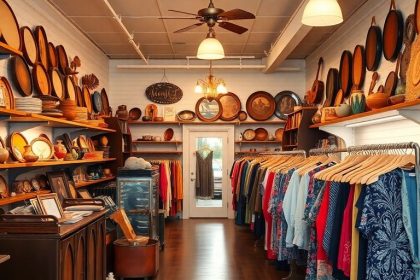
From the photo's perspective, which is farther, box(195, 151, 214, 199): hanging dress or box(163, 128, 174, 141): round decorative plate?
box(195, 151, 214, 199): hanging dress

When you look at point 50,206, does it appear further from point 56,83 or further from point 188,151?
point 188,151

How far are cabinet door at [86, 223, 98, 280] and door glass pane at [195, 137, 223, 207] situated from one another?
20.7 ft

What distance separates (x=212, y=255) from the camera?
679 cm

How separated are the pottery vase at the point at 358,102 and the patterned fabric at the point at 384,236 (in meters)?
2.85

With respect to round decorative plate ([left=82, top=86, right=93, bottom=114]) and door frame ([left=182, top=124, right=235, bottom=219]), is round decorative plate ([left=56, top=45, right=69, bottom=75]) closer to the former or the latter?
round decorative plate ([left=82, top=86, right=93, bottom=114])

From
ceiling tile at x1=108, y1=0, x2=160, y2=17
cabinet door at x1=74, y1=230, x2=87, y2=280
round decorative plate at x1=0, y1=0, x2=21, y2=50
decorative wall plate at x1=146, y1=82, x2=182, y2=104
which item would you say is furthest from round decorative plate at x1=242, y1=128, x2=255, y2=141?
cabinet door at x1=74, y1=230, x2=87, y2=280

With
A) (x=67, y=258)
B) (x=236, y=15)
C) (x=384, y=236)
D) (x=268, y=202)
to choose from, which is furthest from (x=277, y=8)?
(x=67, y=258)

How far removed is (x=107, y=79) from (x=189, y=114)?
197 cm

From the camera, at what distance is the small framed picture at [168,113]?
1034cm

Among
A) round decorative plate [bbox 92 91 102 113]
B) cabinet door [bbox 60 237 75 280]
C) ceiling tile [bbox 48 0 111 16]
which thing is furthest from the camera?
round decorative plate [bbox 92 91 102 113]

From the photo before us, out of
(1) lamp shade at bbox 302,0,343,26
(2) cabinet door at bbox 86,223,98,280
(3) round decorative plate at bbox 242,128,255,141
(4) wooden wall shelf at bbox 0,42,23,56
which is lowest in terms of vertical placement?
(2) cabinet door at bbox 86,223,98,280

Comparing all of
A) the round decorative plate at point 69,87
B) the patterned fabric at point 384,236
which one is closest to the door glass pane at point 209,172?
the round decorative plate at point 69,87

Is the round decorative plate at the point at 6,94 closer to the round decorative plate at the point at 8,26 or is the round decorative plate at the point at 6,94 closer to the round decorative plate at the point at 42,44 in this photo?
the round decorative plate at the point at 8,26

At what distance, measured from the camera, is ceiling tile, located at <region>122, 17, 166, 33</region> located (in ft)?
23.7
